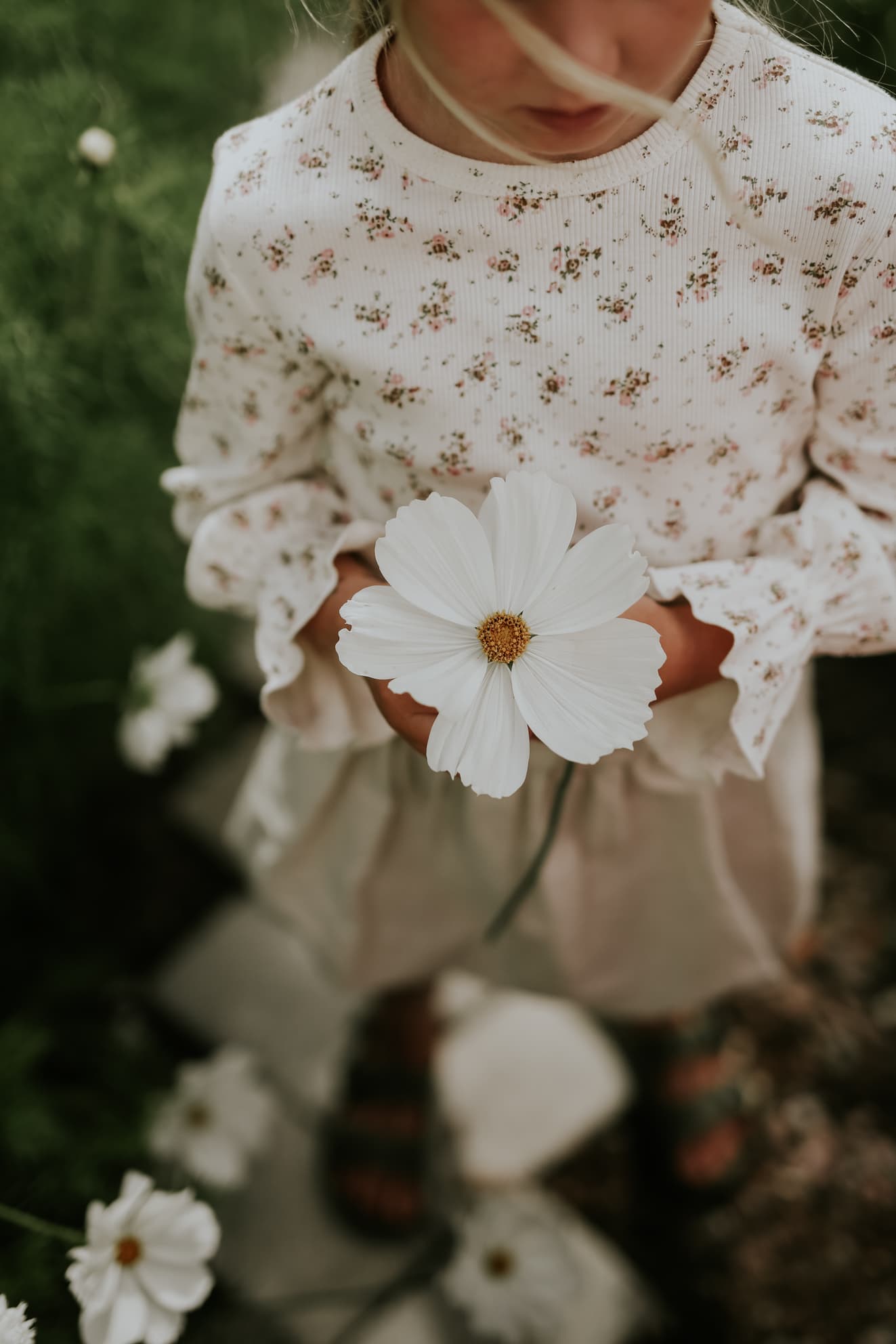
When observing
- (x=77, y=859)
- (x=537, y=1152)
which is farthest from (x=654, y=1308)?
(x=77, y=859)

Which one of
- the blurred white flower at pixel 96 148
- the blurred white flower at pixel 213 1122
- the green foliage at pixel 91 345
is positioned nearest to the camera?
the blurred white flower at pixel 96 148

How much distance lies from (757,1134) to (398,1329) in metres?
0.44

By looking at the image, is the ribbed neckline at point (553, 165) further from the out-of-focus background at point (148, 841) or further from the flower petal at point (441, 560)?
the out-of-focus background at point (148, 841)

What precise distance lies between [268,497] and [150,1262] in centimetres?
49

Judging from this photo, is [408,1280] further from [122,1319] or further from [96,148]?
[96,148]

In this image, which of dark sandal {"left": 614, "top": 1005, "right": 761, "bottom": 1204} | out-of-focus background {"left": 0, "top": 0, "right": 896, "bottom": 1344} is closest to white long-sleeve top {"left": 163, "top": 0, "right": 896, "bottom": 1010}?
out-of-focus background {"left": 0, "top": 0, "right": 896, "bottom": 1344}

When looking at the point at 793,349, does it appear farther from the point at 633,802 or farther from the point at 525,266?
the point at 633,802

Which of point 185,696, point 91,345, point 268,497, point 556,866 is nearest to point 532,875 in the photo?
point 556,866

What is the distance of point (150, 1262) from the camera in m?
0.65

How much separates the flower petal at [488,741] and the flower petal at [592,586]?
32 millimetres

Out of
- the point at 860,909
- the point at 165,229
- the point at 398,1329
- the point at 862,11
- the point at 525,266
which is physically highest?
the point at 862,11

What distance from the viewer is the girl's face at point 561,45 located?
0.41 metres

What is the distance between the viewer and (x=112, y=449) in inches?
41.1

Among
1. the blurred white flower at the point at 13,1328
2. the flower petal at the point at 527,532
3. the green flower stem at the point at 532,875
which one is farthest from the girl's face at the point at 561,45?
the blurred white flower at the point at 13,1328
